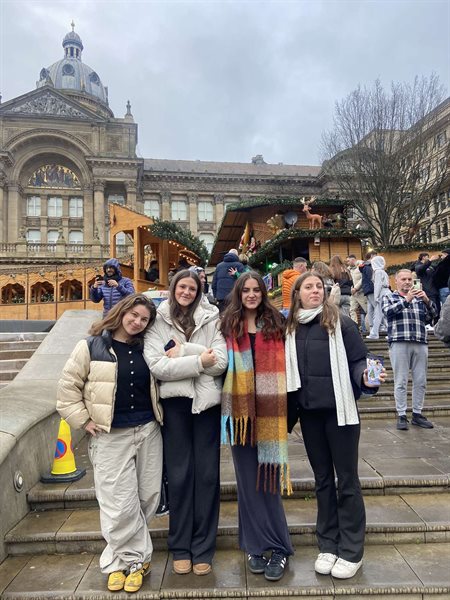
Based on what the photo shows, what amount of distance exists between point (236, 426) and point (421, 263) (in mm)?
7562

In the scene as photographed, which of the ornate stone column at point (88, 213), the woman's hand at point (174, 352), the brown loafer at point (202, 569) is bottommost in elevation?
the brown loafer at point (202, 569)

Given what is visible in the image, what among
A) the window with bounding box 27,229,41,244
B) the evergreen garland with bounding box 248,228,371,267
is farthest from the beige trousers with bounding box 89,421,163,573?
the window with bounding box 27,229,41,244

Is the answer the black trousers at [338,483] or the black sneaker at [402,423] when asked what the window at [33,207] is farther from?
the black trousers at [338,483]

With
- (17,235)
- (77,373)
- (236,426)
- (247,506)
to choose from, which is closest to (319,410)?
(236,426)

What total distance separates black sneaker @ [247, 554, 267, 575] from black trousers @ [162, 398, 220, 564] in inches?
10.7

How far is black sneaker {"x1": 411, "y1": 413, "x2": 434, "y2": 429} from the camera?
568 cm

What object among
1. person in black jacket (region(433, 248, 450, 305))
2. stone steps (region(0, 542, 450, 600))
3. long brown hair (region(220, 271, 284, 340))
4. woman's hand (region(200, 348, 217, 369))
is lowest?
stone steps (region(0, 542, 450, 600))

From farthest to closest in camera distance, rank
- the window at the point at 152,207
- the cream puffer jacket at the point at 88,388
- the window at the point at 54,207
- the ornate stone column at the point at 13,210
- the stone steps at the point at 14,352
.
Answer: the window at the point at 152,207, the window at the point at 54,207, the ornate stone column at the point at 13,210, the stone steps at the point at 14,352, the cream puffer jacket at the point at 88,388

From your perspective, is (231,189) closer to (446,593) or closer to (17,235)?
(17,235)

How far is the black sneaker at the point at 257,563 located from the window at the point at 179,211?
5460cm

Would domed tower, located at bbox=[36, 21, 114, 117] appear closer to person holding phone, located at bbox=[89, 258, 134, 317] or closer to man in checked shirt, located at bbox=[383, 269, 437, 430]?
person holding phone, located at bbox=[89, 258, 134, 317]

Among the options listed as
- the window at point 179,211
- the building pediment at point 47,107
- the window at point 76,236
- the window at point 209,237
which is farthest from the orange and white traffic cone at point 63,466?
the building pediment at point 47,107

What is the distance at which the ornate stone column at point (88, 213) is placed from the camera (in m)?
51.1

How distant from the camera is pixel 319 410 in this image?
2838 mm
